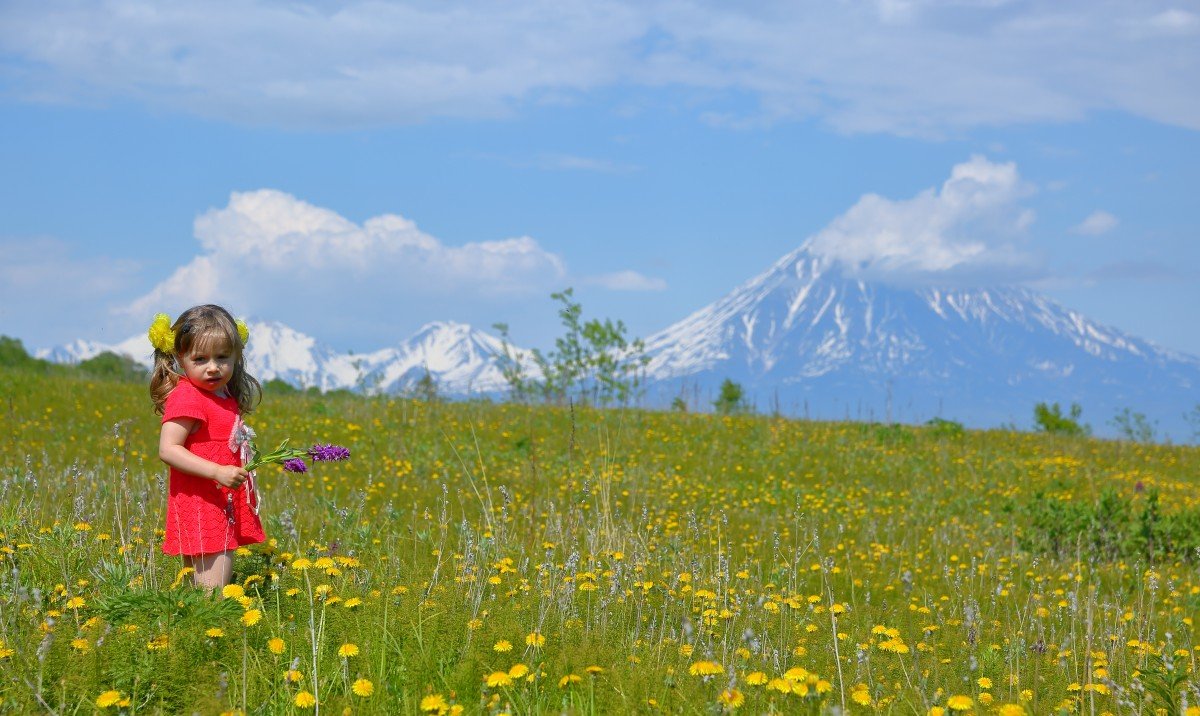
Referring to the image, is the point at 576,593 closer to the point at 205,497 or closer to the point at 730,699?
the point at 205,497

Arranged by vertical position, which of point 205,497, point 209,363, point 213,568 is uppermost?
point 209,363

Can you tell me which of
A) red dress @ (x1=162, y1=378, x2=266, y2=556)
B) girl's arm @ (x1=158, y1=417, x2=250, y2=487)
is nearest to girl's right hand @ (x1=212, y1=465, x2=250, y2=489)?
girl's arm @ (x1=158, y1=417, x2=250, y2=487)

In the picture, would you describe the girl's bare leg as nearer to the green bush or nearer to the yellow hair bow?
the yellow hair bow

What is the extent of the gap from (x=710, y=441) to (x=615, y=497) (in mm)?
5447

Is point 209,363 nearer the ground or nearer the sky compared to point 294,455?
nearer the sky

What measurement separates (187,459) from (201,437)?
1.12 feet

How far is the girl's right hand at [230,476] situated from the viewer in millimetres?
4434

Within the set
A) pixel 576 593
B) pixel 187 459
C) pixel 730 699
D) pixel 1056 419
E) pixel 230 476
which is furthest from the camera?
pixel 1056 419

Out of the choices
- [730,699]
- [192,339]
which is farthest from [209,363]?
[730,699]

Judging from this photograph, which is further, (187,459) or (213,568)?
(213,568)

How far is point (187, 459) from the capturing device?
4.61 metres

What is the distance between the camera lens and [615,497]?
10.0 metres

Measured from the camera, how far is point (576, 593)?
5312mm

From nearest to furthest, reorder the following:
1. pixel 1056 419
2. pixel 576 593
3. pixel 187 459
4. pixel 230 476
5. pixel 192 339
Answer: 1. pixel 230 476
2. pixel 187 459
3. pixel 192 339
4. pixel 576 593
5. pixel 1056 419
